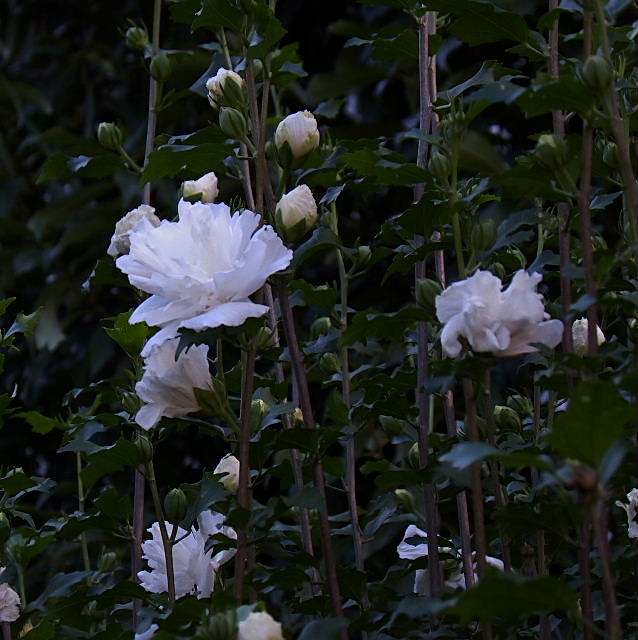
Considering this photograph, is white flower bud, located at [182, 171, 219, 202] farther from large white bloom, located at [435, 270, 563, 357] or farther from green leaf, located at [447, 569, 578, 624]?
green leaf, located at [447, 569, 578, 624]

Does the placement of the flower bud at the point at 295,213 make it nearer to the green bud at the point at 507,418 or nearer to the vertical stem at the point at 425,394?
the vertical stem at the point at 425,394

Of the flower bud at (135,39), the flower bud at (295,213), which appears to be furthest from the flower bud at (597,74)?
the flower bud at (135,39)

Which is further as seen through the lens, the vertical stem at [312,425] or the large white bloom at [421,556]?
the large white bloom at [421,556]

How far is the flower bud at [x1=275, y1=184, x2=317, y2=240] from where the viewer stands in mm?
613

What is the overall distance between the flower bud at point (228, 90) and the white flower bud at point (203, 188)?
0.06m

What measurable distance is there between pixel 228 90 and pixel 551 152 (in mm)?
212

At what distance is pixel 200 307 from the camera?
57 cm

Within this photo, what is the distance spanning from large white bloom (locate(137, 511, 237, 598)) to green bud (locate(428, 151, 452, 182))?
0.81 feet

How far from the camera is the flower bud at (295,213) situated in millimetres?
613

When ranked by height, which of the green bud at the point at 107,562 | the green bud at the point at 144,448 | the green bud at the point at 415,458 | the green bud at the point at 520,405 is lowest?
the green bud at the point at 107,562

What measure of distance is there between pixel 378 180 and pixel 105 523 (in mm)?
272

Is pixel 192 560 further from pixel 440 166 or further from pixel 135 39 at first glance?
pixel 135 39

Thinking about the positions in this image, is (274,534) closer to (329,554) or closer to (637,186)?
(329,554)

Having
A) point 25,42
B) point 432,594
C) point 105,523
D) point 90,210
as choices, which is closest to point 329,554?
point 432,594
